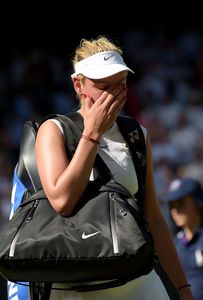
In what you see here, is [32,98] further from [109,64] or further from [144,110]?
[109,64]

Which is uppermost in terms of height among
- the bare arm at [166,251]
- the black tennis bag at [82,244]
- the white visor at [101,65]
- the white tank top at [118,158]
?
the white visor at [101,65]

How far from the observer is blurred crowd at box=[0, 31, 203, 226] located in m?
9.45

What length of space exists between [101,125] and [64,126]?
14 centimetres

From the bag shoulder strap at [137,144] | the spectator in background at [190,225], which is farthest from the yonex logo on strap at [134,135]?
the spectator in background at [190,225]

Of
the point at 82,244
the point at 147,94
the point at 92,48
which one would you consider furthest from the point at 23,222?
the point at 147,94

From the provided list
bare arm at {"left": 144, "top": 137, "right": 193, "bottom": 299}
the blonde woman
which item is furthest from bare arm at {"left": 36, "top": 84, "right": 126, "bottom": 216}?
bare arm at {"left": 144, "top": 137, "right": 193, "bottom": 299}

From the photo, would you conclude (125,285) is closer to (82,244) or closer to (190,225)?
(82,244)

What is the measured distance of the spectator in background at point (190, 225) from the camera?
5.14m

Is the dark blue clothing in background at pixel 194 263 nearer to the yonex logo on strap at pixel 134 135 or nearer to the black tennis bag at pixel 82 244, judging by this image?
the yonex logo on strap at pixel 134 135

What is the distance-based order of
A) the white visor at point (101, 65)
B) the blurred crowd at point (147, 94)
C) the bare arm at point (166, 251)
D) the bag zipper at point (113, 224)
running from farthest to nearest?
the blurred crowd at point (147, 94)
the bare arm at point (166, 251)
the white visor at point (101, 65)
the bag zipper at point (113, 224)

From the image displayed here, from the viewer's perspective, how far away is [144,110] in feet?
34.0

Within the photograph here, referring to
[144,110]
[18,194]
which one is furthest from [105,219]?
[144,110]

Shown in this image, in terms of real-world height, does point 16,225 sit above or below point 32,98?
above

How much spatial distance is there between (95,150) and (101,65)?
12.4 inches
